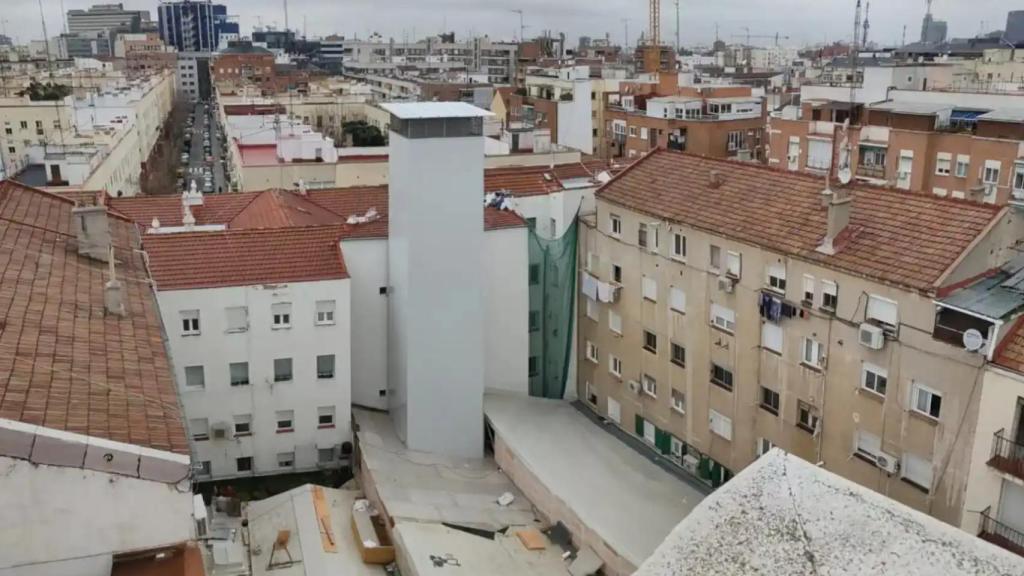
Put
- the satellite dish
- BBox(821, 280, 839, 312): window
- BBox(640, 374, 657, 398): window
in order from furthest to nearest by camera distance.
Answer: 1. BBox(640, 374, 657, 398): window
2. BBox(821, 280, 839, 312): window
3. the satellite dish

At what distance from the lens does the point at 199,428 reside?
83.9ft

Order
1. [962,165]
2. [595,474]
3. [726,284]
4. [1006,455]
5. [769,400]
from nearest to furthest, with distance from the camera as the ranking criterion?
[1006,455] → [769,400] → [726,284] → [595,474] → [962,165]

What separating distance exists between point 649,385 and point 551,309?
4.27 metres

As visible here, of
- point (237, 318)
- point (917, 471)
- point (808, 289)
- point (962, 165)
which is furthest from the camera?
point (962, 165)

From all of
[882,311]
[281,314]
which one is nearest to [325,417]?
[281,314]

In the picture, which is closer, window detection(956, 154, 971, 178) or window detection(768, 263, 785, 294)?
window detection(768, 263, 785, 294)

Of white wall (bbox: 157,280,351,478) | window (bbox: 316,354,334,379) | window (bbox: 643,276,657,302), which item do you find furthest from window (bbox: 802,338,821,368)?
window (bbox: 316,354,334,379)

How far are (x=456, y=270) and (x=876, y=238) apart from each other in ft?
35.1

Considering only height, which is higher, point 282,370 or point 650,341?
point 650,341

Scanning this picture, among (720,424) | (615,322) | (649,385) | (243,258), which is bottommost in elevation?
(720,424)

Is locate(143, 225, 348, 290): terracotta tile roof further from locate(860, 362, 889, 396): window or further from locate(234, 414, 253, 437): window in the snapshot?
locate(860, 362, 889, 396): window

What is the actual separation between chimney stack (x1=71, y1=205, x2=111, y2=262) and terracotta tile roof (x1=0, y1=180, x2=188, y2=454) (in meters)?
0.36

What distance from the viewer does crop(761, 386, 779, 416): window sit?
73.0 ft

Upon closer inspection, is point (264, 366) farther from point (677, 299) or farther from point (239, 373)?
point (677, 299)
